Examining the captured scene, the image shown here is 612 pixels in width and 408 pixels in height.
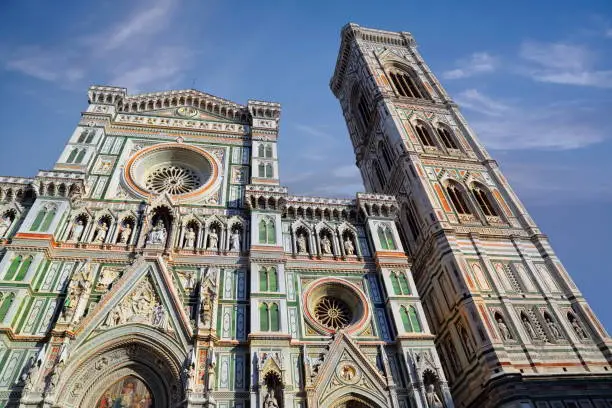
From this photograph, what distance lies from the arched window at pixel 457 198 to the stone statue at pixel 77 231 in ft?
58.0

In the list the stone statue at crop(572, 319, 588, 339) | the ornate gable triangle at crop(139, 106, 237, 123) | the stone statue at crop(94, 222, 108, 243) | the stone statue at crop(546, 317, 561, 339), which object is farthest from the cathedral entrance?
the stone statue at crop(572, 319, 588, 339)

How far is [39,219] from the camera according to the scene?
55.9 ft

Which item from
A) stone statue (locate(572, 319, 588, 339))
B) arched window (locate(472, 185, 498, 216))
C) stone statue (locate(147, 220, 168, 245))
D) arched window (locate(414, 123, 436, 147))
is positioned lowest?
stone statue (locate(572, 319, 588, 339))

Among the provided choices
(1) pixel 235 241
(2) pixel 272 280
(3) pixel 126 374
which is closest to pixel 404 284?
(2) pixel 272 280

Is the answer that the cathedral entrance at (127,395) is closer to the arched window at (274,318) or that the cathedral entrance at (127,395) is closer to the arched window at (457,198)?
the arched window at (274,318)

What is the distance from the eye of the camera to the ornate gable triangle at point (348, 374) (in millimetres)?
14289

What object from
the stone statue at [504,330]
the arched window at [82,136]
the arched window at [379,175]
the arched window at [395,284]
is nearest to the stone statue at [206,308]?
the arched window at [395,284]

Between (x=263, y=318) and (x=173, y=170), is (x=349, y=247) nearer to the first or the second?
(x=263, y=318)

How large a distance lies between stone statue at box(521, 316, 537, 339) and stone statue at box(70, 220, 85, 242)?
18194 mm

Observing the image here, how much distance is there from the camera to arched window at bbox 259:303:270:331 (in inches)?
596

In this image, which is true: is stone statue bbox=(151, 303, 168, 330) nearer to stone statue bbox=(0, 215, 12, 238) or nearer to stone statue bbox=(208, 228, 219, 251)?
stone statue bbox=(208, 228, 219, 251)

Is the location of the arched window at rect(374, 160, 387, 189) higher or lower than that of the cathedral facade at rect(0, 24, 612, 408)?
higher

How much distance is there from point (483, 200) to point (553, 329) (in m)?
7.94

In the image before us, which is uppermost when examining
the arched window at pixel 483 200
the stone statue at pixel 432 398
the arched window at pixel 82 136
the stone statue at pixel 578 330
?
the arched window at pixel 82 136
